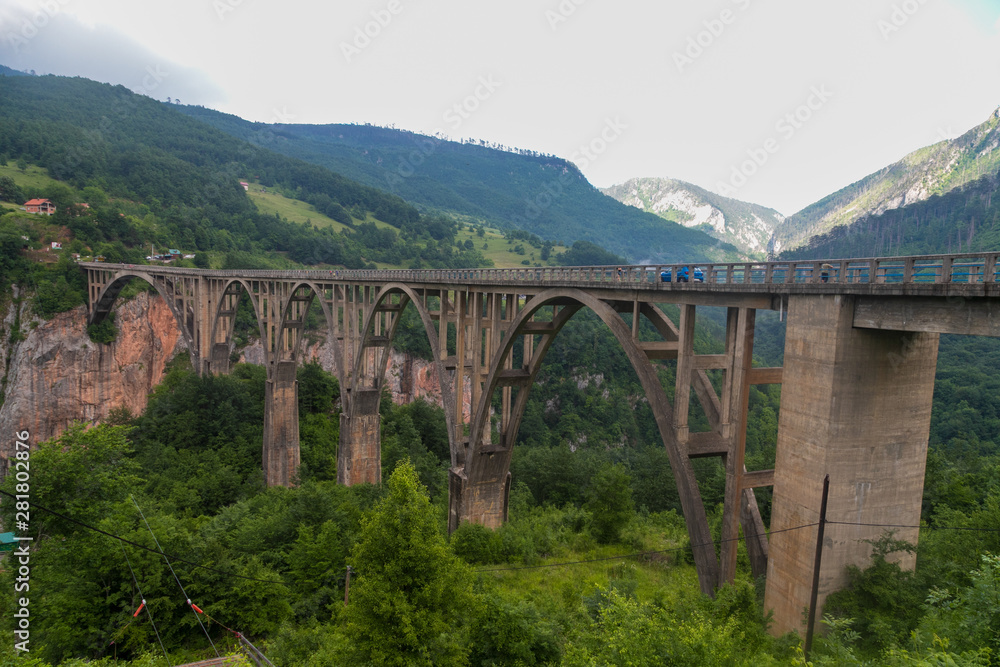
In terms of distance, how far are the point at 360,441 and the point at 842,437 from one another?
2744 centimetres

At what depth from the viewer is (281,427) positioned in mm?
37250

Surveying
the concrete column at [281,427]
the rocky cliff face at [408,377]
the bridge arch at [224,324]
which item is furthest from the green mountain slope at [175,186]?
the concrete column at [281,427]

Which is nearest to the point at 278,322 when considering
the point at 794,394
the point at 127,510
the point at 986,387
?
the point at 127,510

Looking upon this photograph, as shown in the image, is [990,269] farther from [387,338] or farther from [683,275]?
[387,338]

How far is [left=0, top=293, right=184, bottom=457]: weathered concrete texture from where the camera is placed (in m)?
47.3

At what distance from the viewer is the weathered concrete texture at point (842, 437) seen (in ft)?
33.1

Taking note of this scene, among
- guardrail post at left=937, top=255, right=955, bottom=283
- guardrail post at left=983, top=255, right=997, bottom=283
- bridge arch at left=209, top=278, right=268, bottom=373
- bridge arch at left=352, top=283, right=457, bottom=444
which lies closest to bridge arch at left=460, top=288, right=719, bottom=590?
bridge arch at left=352, top=283, right=457, bottom=444

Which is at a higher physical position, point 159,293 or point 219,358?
point 159,293

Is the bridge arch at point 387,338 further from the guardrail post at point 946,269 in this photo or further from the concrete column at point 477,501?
the guardrail post at point 946,269

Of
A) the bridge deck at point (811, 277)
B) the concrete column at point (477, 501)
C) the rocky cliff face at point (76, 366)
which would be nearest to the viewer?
the bridge deck at point (811, 277)

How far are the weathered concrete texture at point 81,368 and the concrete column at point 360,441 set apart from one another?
26691 millimetres

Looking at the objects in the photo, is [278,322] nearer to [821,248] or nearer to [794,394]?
[794,394]

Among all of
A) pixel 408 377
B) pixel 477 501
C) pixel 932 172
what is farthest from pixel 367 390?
pixel 932 172

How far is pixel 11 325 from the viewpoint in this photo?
4775 cm
